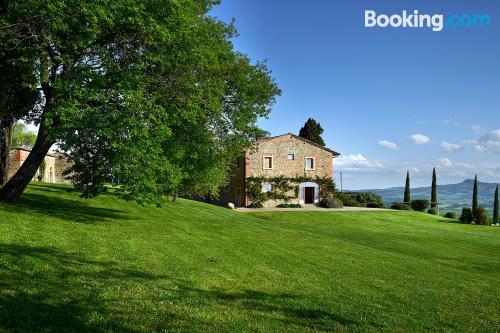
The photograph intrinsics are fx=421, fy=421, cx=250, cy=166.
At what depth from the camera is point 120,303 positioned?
29.6 feet

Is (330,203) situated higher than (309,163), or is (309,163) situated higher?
(309,163)

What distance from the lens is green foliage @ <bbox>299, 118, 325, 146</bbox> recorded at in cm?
7688

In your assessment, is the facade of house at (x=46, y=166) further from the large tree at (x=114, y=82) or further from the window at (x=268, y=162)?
the window at (x=268, y=162)

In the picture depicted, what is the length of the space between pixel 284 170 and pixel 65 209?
1589 inches

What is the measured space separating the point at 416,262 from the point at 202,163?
17931 mm

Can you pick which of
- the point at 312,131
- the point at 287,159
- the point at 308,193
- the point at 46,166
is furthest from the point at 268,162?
the point at 46,166

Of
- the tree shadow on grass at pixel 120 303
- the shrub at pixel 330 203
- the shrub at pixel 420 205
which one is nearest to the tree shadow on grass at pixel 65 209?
the tree shadow on grass at pixel 120 303

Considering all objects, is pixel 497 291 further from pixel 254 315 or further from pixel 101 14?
pixel 101 14

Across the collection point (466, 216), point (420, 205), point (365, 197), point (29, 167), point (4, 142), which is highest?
point (4, 142)

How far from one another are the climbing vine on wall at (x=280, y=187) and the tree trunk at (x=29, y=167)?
1503 inches

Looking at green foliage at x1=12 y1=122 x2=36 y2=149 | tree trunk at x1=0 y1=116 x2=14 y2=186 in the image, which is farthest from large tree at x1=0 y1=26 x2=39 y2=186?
green foliage at x1=12 y1=122 x2=36 y2=149

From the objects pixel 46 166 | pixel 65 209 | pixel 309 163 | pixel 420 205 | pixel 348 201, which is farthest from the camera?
pixel 420 205

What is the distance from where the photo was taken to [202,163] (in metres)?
33.3

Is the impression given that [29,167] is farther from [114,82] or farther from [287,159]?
[287,159]
